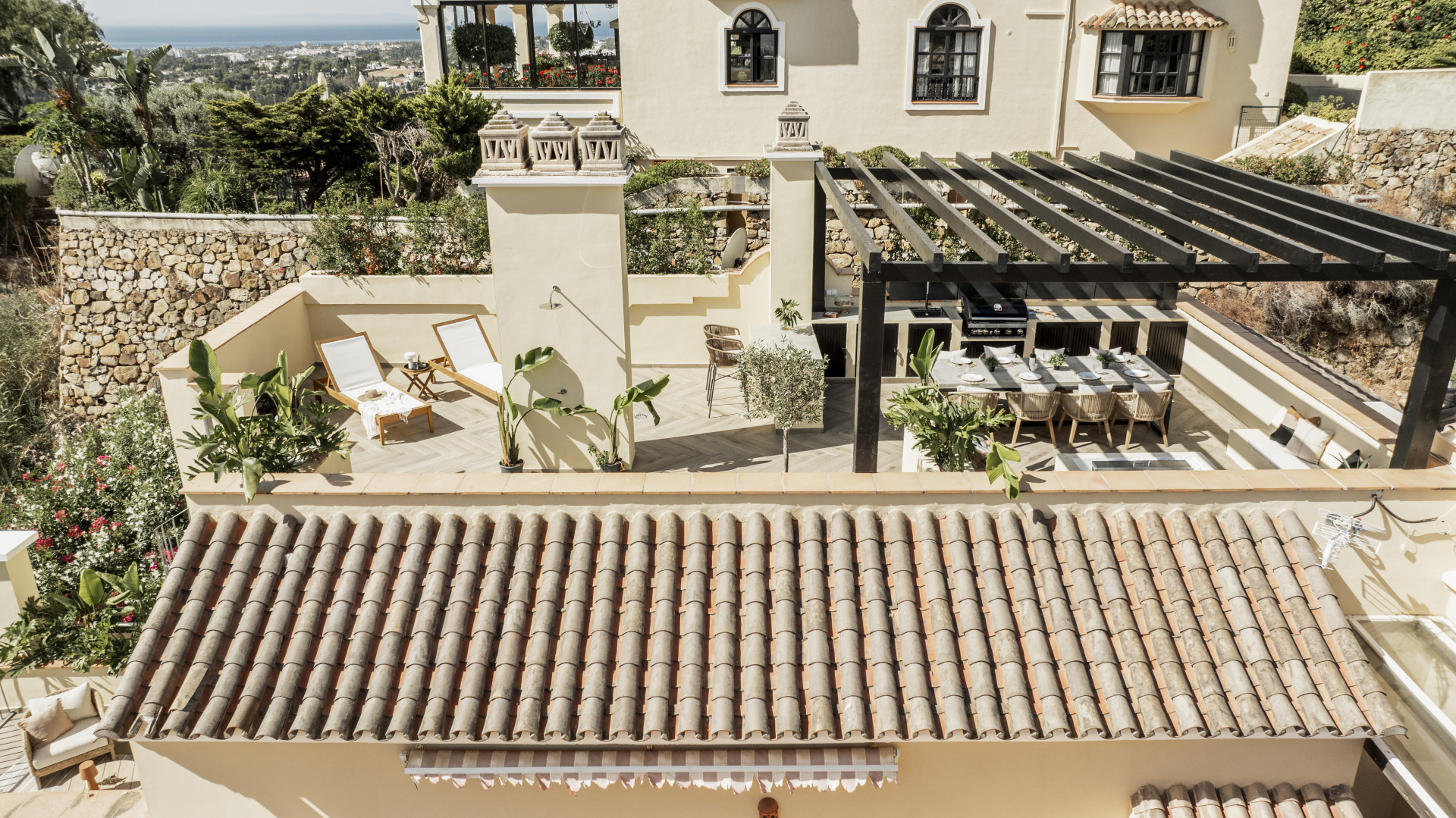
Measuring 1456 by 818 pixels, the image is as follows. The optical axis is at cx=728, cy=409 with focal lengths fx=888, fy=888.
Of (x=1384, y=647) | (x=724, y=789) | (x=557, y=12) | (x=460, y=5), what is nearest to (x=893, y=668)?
(x=724, y=789)

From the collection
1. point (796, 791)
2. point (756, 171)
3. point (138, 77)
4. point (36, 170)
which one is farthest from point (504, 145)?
point (36, 170)

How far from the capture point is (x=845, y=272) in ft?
47.0

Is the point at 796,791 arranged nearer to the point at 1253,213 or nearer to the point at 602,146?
the point at 602,146

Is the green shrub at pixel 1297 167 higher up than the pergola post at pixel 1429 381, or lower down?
higher up

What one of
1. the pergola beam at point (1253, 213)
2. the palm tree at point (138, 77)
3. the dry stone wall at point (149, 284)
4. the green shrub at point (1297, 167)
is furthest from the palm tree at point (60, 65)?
the green shrub at point (1297, 167)

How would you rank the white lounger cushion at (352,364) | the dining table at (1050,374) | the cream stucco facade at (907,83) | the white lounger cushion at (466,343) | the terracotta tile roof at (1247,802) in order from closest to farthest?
the terracotta tile roof at (1247,802) → the dining table at (1050,374) → the white lounger cushion at (352,364) → the white lounger cushion at (466,343) → the cream stucco facade at (907,83)

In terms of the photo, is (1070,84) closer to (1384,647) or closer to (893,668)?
(1384,647)

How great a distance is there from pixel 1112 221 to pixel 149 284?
18181mm

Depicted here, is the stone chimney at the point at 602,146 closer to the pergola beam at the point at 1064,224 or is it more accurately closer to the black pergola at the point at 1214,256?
the black pergola at the point at 1214,256

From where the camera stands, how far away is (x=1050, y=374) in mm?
9969

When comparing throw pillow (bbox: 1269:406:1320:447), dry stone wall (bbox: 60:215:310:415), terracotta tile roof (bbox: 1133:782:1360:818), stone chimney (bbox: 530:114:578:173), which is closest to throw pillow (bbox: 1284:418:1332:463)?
throw pillow (bbox: 1269:406:1320:447)

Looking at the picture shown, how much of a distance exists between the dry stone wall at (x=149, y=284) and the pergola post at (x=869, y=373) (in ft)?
45.3

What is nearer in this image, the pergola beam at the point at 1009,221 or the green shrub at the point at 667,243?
the pergola beam at the point at 1009,221

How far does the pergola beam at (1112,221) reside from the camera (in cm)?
651
